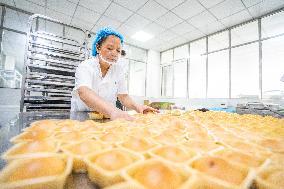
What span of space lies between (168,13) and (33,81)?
160 inches

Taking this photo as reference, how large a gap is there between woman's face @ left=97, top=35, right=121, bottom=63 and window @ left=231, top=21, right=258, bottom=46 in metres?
5.20

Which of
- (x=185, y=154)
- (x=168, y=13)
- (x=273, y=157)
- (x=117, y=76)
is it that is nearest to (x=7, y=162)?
(x=185, y=154)

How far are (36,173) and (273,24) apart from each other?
6.68 m

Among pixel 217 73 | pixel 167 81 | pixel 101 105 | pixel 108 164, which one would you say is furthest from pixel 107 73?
pixel 167 81

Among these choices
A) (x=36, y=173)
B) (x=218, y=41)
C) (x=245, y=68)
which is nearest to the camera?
(x=36, y=173)

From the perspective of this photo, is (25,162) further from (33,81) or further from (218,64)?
(218,64)

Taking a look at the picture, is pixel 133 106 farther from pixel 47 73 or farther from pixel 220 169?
pixel 220 169

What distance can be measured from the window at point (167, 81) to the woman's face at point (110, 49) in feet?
22.7

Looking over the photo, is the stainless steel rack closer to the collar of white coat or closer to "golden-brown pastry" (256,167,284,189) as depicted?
the collar of white coat

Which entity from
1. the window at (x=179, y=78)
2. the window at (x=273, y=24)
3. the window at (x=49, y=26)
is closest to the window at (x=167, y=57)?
the window at (x=179, y=78)

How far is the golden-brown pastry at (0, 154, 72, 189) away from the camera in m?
0.34

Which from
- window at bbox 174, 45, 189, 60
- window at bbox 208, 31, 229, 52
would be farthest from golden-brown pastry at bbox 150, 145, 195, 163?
window at bbox 174, 45, 189, 60

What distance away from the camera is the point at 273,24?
5.19 metres

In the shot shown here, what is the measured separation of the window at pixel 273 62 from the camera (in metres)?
5.55
